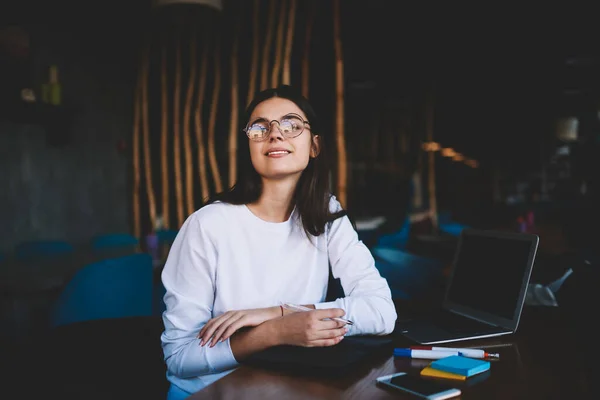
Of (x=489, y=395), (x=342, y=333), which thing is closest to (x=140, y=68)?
(x=342, y=333)

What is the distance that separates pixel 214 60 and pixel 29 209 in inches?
91.0

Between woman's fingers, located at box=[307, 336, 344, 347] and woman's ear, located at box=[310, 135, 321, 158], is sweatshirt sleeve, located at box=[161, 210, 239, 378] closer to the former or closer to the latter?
woman's fingers, located at box=[307, 336, 344, 347]

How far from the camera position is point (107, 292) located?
7.63 feet

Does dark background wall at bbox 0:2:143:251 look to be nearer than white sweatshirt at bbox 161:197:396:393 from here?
No

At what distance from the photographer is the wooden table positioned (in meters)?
1.01

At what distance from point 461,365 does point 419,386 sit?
0.49ft

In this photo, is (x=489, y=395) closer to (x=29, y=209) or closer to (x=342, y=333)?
(x=342, y=333)

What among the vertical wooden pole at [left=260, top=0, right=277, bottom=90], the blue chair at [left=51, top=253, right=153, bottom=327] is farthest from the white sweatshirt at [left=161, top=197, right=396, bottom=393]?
the vertical wooden pole at [left=260, top=0, right=277, bottom=90]

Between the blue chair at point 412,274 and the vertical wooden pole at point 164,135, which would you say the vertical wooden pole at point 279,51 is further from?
the blue chair at point 412,274

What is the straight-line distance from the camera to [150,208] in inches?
220

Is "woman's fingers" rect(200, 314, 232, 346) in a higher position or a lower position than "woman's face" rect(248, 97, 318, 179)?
lower

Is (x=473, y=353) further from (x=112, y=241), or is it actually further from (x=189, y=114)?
(x=189, y=114)

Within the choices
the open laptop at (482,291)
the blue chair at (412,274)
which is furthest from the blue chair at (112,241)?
the open laptop at (482,291)

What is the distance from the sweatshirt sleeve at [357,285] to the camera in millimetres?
1427
